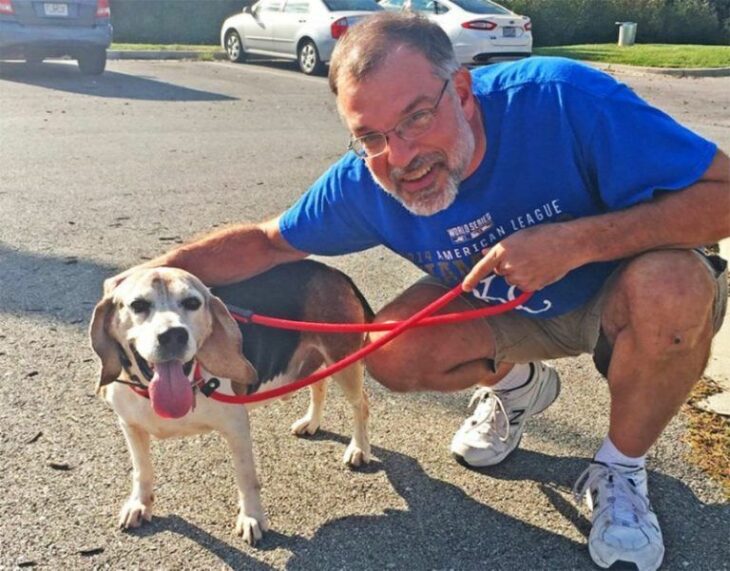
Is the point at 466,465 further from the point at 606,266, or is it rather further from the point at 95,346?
the point at 95,346

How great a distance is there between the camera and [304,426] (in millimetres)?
3412

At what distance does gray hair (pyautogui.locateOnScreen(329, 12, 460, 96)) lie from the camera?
8.42 feet

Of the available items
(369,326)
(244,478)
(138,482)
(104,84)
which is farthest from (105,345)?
(104,84)

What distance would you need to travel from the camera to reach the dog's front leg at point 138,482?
2.80 meters

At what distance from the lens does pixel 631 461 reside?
2.84 meters

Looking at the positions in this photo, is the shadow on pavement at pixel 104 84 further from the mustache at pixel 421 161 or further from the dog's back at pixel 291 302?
the mustache at pixel 421 161

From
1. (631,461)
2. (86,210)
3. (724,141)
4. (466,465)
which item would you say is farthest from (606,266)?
(724,141)

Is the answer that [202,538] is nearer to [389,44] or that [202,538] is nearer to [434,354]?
[434,354]

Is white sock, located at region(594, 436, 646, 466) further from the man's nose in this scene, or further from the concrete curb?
the concrete curb

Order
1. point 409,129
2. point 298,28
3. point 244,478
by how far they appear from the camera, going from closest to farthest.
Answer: point 409,129 → point 244,478 → point 298,28

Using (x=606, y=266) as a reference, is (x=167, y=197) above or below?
below

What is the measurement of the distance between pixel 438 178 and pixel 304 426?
1.26 m

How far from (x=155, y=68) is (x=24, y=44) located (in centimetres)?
311

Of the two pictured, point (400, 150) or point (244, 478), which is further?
point (244, 478)
